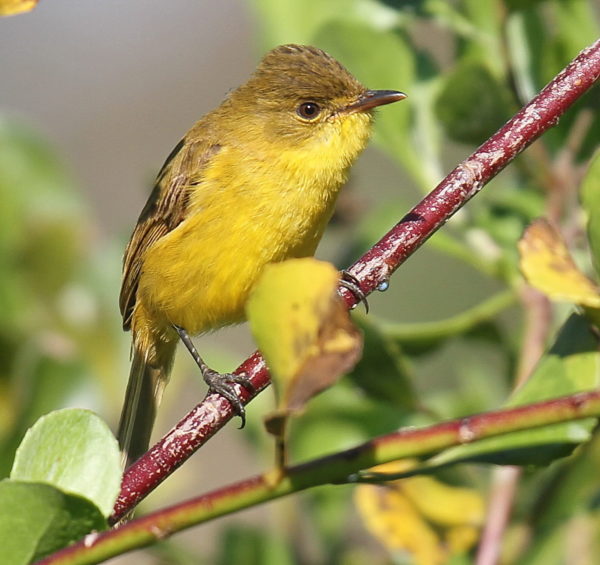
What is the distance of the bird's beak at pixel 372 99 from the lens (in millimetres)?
2582

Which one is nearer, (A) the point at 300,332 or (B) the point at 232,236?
(A) the point at 300,332

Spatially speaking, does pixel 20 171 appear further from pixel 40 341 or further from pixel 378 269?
pixel 378 269

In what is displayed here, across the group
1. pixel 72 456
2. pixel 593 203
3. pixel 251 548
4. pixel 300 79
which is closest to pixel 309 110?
pixel 300 79

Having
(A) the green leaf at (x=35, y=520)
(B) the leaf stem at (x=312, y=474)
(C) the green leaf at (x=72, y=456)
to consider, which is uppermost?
(C) the green leaf at (x=72, y=456)

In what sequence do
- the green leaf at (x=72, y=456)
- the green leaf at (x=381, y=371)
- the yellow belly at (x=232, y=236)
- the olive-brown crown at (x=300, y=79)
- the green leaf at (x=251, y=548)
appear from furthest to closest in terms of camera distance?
1. the olive-brown crown at (x=300, y=79)
2. the yellow belly at (x=232, y=236)
3. the green leaf at (x=251, y=548)
4. the green leaf at (x=381, y=371)
5. the green leaf at (x=72, y=456)

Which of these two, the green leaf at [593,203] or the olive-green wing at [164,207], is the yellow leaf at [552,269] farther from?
the olive-green wing at [164,207]

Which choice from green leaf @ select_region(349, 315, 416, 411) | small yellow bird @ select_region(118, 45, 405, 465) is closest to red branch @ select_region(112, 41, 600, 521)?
green leaf @ select_region(349, 315, 416, 411)

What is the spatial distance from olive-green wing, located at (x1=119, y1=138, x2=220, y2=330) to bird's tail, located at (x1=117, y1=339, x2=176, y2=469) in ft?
0.49

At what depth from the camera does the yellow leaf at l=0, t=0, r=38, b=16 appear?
1.51 m

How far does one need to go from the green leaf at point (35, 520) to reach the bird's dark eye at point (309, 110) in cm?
241

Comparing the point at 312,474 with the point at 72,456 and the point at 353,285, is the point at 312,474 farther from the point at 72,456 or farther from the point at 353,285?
the point at 353,285

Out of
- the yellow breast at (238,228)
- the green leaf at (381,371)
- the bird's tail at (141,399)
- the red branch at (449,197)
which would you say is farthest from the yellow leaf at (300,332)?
the yellow breast at (238,228)

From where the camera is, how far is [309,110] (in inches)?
138

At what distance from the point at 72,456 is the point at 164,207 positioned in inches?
90.9
